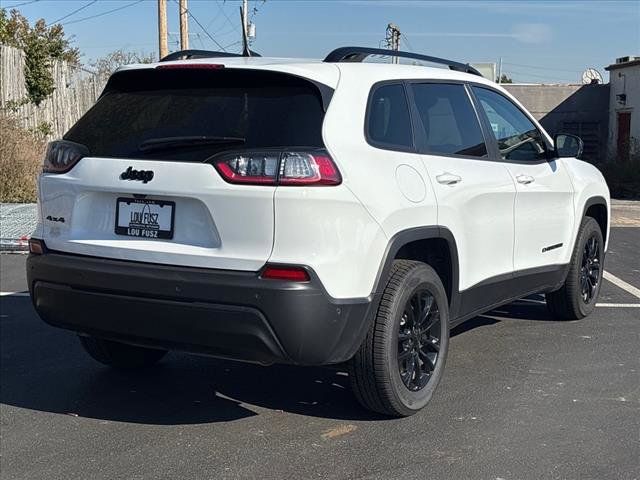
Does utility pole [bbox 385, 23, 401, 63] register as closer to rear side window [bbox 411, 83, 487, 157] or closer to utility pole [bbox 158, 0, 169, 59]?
utility pole [bbox 158, 0, 169, 59]

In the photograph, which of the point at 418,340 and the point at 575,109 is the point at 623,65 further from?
the point at 418,340

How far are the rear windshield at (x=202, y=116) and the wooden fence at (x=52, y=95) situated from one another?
12.0 meters

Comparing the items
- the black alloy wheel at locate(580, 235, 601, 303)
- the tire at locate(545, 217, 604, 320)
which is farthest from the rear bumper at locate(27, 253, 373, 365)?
the black alloy wheel at locate(580, 235, 601, 303)

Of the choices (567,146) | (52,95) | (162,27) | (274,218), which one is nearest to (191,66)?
(274,218)

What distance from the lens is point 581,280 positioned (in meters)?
6.45

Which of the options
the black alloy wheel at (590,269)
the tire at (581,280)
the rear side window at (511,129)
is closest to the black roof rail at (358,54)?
the rear side window at (511,129)

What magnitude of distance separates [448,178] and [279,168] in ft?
4.18

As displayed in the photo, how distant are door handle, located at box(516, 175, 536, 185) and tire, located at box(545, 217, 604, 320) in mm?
1013

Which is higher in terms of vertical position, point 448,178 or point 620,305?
point 448,178

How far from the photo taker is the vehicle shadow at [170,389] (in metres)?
4.55

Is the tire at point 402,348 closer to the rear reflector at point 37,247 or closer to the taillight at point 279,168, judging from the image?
the taillight at point 279,168

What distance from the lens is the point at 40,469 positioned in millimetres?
3840

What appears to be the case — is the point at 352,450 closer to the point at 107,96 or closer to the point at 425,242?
the point at 425,242

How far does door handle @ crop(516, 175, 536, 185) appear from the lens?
5277 mm
